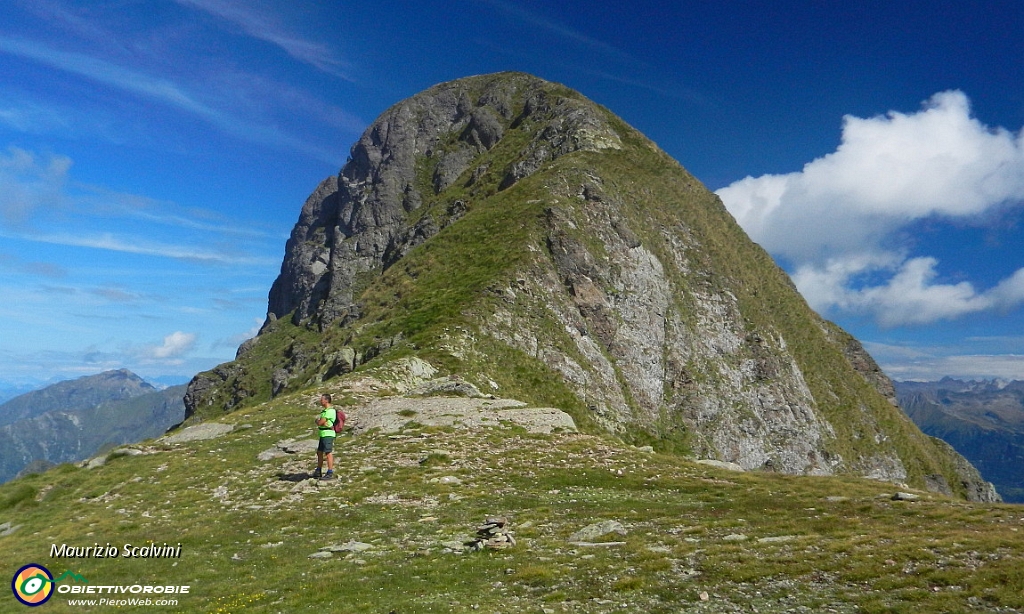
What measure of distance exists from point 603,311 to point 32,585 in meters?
79.9

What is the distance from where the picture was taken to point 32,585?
685 inches

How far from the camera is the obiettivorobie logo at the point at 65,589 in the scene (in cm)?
1642

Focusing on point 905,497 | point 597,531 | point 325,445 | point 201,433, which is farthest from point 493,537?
point 201,433

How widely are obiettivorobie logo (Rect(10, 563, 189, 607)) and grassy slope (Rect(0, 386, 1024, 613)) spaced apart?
40cm

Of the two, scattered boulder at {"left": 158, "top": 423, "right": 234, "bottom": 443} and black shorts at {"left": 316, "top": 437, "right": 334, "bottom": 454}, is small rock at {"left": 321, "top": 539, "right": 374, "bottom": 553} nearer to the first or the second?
black shorts at {"left": 316, "top": 437, "right": 334, "bottom": 454}

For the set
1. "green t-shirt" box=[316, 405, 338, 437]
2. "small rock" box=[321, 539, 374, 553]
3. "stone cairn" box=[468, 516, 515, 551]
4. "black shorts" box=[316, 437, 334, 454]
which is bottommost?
"small rock" box=[321, 539, 374, 553]

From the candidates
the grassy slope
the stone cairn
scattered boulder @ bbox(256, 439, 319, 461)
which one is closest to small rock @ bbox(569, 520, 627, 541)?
the grassy slope

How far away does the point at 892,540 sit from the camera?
1633 cm

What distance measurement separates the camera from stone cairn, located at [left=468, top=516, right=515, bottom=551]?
1861 cm

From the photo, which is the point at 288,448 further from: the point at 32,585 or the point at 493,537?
the point at 493,537

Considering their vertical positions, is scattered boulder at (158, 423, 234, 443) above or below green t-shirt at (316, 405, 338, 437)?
below

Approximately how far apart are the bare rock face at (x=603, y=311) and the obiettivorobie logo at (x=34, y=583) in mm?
38157

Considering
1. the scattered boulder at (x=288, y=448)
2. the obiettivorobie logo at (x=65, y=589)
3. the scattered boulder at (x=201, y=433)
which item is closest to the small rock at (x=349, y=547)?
the obiettivorobie logo at (x=65, y=589)

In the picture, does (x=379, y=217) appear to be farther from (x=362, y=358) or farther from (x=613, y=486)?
(x=613, y=486)
